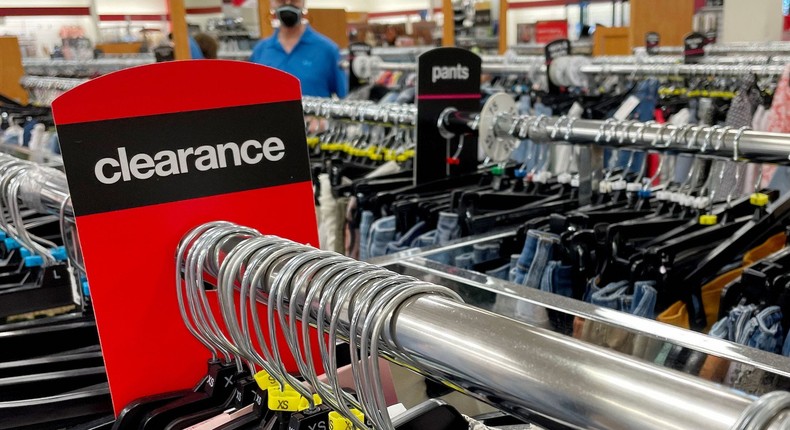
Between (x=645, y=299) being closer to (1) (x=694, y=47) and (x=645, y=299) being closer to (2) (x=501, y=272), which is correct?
(2) (x=501, y=272)

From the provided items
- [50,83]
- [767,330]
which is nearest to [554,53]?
[767,330]

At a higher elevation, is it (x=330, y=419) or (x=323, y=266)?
(x=323, y=266)

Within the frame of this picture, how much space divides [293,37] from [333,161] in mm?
1226

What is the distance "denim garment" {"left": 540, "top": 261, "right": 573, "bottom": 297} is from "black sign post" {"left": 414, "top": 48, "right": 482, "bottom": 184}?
704mm

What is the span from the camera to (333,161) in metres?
2.62

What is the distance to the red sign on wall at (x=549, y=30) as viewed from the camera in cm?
1072

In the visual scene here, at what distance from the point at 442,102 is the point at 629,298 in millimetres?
910

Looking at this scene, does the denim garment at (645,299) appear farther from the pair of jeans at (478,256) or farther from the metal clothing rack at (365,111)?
the metal clothing rack at (365,111)

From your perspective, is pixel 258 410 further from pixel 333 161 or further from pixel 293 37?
pixel 293 37

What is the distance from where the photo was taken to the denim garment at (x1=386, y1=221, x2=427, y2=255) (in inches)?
79.6

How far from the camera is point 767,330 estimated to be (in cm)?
124

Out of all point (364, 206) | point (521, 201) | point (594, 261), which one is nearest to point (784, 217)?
point (594, 261)

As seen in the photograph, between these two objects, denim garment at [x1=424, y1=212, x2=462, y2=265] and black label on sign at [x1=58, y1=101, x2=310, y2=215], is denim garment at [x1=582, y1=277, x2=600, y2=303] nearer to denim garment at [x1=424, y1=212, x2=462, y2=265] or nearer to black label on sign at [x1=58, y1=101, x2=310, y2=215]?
denim garment at [x1=424, y1=212, x2=462, y2=265]

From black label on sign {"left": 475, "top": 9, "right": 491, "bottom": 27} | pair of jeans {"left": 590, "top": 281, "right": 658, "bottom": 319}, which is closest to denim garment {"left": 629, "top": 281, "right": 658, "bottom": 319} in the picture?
pair of jeans {"left": 590, "top": 281, "right": 658, "bottom": 319}
